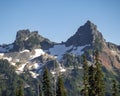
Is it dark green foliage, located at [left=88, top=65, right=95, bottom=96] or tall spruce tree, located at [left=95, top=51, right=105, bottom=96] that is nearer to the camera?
tall spruce tree, located at [left=95, top=51, right=105, bottom=96]

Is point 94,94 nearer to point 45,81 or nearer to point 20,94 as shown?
point 45,81

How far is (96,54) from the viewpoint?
112812mm

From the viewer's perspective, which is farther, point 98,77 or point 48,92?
point 48,92

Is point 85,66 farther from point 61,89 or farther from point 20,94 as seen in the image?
point 20,94

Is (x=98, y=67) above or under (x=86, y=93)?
above

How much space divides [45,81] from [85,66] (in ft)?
49.7

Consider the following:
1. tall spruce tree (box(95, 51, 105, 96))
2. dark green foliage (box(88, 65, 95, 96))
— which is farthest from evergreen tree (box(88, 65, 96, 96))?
tall spruce tree (box(95, 51, 105, 96))

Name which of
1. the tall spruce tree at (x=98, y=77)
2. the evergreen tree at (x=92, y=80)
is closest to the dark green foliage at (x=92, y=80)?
the evergreen tree at (x=92, y=80)

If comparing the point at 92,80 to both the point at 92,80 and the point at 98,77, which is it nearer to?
the point at 92,80

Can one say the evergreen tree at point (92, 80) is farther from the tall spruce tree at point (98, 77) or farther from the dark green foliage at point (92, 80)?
the tall spruce tree at point (98, 77)

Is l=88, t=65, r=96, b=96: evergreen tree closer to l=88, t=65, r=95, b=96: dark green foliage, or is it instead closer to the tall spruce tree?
l=88, t=65, r=95, b=96: dark green foliage

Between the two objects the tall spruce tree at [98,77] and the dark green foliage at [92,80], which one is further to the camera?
the dark green foliage at [92,80]

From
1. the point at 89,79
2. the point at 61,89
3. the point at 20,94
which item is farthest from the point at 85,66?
the point at 20,94

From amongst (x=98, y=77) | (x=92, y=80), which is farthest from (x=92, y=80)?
(x=98, y=77)
